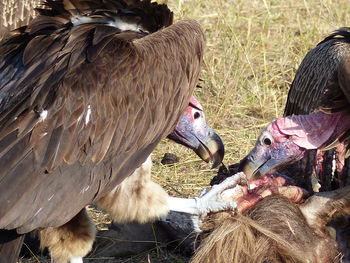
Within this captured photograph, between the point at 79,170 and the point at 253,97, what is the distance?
3141 millimetres

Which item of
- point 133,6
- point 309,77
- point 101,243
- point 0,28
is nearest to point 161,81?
point 133,6

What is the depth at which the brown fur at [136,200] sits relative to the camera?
462 centimetres

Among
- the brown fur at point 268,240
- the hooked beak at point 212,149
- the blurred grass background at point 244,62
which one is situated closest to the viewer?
the brown fur at point 268,240

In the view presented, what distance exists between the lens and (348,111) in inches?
203

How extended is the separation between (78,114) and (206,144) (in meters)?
1.05

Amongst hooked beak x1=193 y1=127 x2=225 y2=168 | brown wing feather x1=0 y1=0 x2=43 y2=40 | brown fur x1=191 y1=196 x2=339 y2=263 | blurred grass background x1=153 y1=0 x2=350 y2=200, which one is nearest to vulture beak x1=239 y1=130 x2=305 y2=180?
hooked beak x1=193 y1=127 x2=225 y2=168

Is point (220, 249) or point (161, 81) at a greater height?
point (161, 81)

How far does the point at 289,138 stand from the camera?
516cm

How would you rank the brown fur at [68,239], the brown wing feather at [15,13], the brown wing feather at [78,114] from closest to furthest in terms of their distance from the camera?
the brown wing feather at [78,114]
the brown fur at [68,239]
the brown wing feather at [15,13]

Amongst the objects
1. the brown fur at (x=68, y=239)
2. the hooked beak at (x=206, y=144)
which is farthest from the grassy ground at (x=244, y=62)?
the brown fur at (x=68, y=239)

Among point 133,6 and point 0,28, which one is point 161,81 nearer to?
point 133,6

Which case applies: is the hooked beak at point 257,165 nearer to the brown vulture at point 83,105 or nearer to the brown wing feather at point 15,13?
the brown vulture at point 83,105

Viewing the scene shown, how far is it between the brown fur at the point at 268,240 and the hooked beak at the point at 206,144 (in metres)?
0.55

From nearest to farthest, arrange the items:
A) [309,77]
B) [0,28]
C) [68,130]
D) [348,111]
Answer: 1. [68,130]
2. [348,111]
3. [309,77]
4. [0,28]
